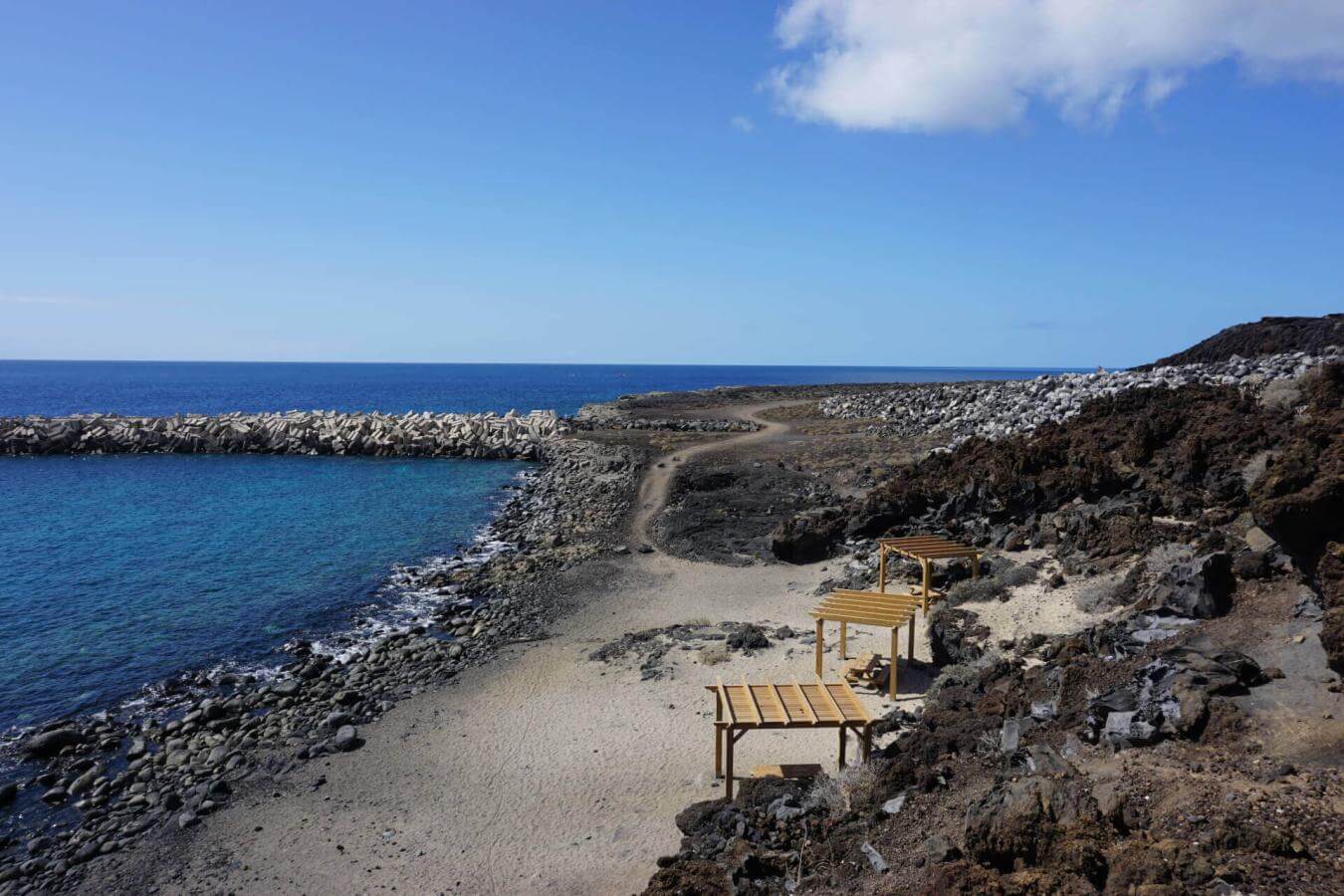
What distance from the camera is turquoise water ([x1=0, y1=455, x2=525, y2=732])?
1970cm

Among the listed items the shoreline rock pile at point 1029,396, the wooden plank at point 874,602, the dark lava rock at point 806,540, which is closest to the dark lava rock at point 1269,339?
the shoreline rock pile at point 1029,396

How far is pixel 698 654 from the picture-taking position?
18.5 meters

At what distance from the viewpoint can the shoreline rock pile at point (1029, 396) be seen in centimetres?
2748

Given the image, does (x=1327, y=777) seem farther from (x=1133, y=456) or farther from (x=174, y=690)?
(x=174, y=690)

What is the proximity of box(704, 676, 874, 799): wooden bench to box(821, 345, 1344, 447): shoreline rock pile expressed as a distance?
15889mm

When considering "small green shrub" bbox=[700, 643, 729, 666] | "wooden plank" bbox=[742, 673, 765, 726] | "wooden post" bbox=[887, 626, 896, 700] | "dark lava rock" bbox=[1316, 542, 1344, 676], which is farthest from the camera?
"small green shrub" bbox=[700, 643, 729, 666]

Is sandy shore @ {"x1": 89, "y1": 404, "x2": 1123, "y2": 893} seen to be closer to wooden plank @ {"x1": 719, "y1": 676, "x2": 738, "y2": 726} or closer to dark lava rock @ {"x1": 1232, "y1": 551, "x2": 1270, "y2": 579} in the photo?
wooden plank @ {"x1": 719, "y1": 676, "x2": 738, "y2": 726}

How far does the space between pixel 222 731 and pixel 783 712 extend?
11.5 metres

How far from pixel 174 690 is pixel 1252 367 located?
34.5m

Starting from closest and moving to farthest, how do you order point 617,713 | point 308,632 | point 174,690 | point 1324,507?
point 1324,507
point 617,713
point 174,690
point 308,632

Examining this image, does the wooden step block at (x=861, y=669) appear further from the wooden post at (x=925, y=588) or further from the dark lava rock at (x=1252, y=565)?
the dark lava rock at (x=1252, y=565)

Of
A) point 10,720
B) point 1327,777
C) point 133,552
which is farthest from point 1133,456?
point 133,552

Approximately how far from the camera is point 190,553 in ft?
98.6

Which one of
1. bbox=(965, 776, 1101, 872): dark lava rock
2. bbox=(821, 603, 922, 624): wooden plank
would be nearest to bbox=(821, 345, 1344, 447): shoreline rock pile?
bbox=(821, 603, 922, 624): wooden plank
